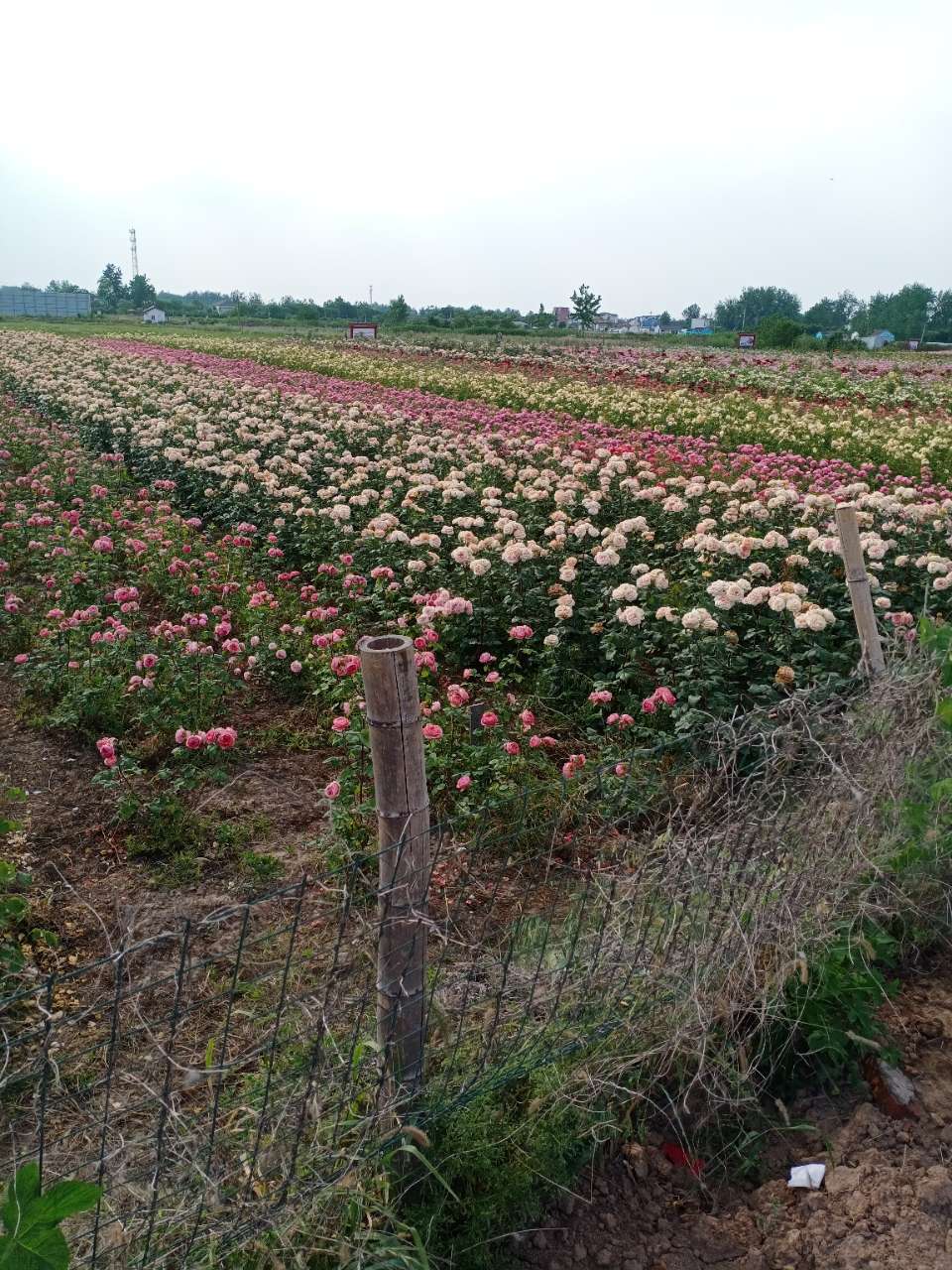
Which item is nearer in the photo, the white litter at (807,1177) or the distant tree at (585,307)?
the white litter at (807,1177)

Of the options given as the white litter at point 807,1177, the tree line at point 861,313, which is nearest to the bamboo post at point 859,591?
the white litter at point 807,1177

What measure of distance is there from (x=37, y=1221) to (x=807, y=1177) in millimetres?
2008

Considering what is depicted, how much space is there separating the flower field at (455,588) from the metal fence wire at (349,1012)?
0.92m

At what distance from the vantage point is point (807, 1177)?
2.62 m

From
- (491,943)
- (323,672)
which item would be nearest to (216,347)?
(323,672)

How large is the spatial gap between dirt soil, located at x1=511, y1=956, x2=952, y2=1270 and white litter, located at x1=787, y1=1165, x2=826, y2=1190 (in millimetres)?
18

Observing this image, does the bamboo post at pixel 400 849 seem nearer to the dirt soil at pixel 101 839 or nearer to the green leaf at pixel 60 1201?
the green leaf at pixel 60 1201

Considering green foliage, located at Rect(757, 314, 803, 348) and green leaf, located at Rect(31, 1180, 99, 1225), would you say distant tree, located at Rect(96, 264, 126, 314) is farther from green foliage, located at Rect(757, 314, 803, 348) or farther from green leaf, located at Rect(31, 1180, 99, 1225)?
green leaf, located at Rect(31, 1180, 99, 1225)

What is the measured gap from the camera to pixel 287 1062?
9.05ft

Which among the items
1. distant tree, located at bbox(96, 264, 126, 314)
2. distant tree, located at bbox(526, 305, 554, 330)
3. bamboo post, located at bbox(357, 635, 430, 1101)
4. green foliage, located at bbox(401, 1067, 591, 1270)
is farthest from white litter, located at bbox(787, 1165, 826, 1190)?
distant tree, located at bbox(96, 264, 126, 314)

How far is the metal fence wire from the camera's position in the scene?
2178 mm

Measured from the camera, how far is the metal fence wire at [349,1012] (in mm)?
2178

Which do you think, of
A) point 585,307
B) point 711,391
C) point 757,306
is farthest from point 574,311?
point 757,306

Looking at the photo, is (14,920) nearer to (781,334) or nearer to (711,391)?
(711,391)
